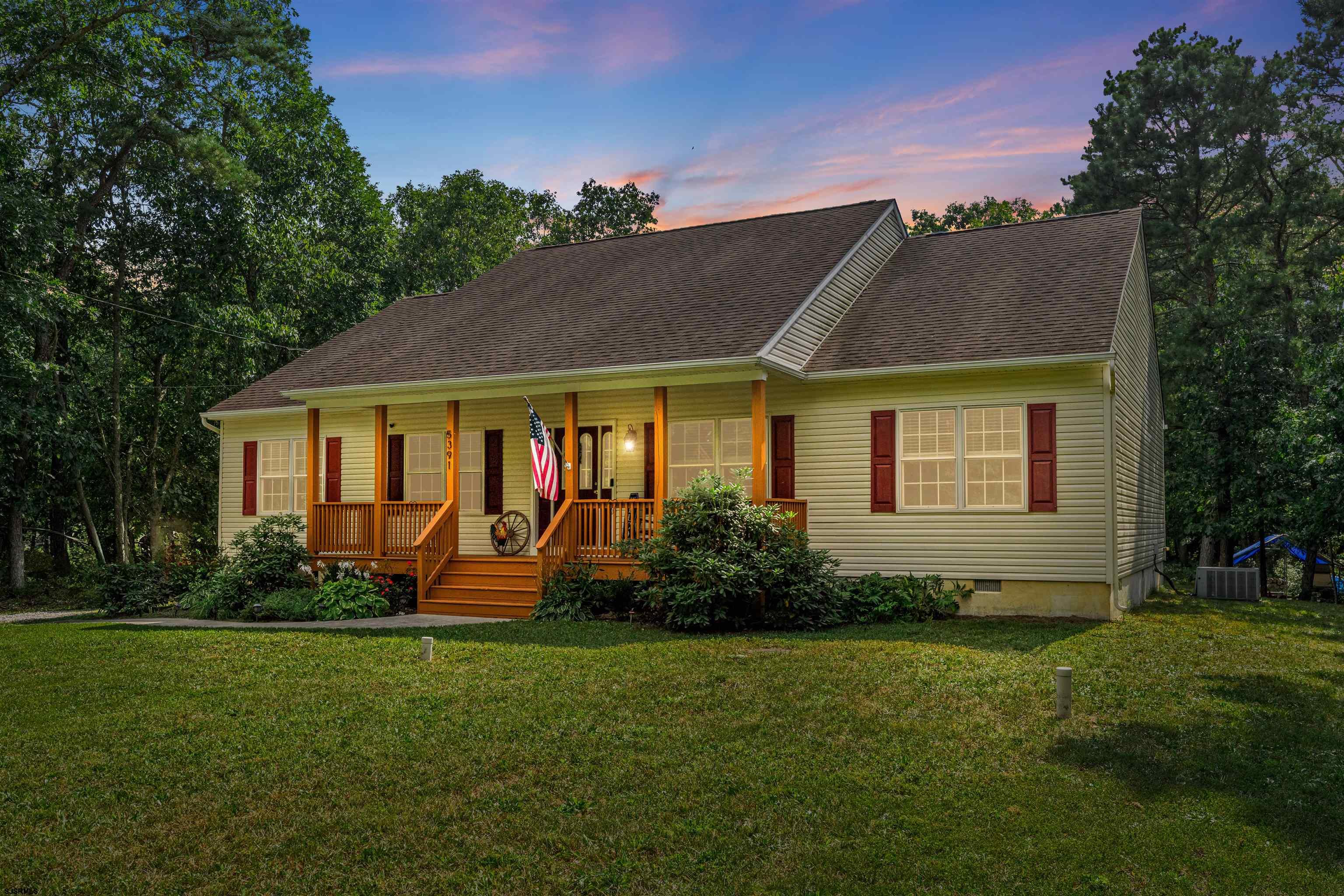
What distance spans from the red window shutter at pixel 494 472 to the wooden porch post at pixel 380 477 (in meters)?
1.75

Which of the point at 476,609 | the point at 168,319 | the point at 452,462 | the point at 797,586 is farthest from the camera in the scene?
the point at 168,319

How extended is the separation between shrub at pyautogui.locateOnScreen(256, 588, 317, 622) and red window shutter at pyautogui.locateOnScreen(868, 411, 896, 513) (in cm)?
851

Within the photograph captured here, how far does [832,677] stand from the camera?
30.1 ft

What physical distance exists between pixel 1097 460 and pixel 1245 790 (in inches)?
292

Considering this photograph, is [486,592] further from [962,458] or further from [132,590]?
[962,458]

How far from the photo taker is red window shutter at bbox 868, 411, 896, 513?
46.8 ft

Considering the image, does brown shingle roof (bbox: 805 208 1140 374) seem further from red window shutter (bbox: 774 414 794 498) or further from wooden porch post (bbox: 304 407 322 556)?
wooden porch post (bbox: 304 407 322 556)

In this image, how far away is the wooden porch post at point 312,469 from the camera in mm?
17016

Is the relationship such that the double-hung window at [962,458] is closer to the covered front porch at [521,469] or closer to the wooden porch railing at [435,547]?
the covered front porch at [521,469]

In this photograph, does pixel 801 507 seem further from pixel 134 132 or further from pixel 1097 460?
pixel 134 132

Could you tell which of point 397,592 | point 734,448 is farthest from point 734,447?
point 397,592

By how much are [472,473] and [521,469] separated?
3.31 feet

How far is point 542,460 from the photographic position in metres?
14.8

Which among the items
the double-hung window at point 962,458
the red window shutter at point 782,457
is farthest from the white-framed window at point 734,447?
the double-hung window at point 962,458
